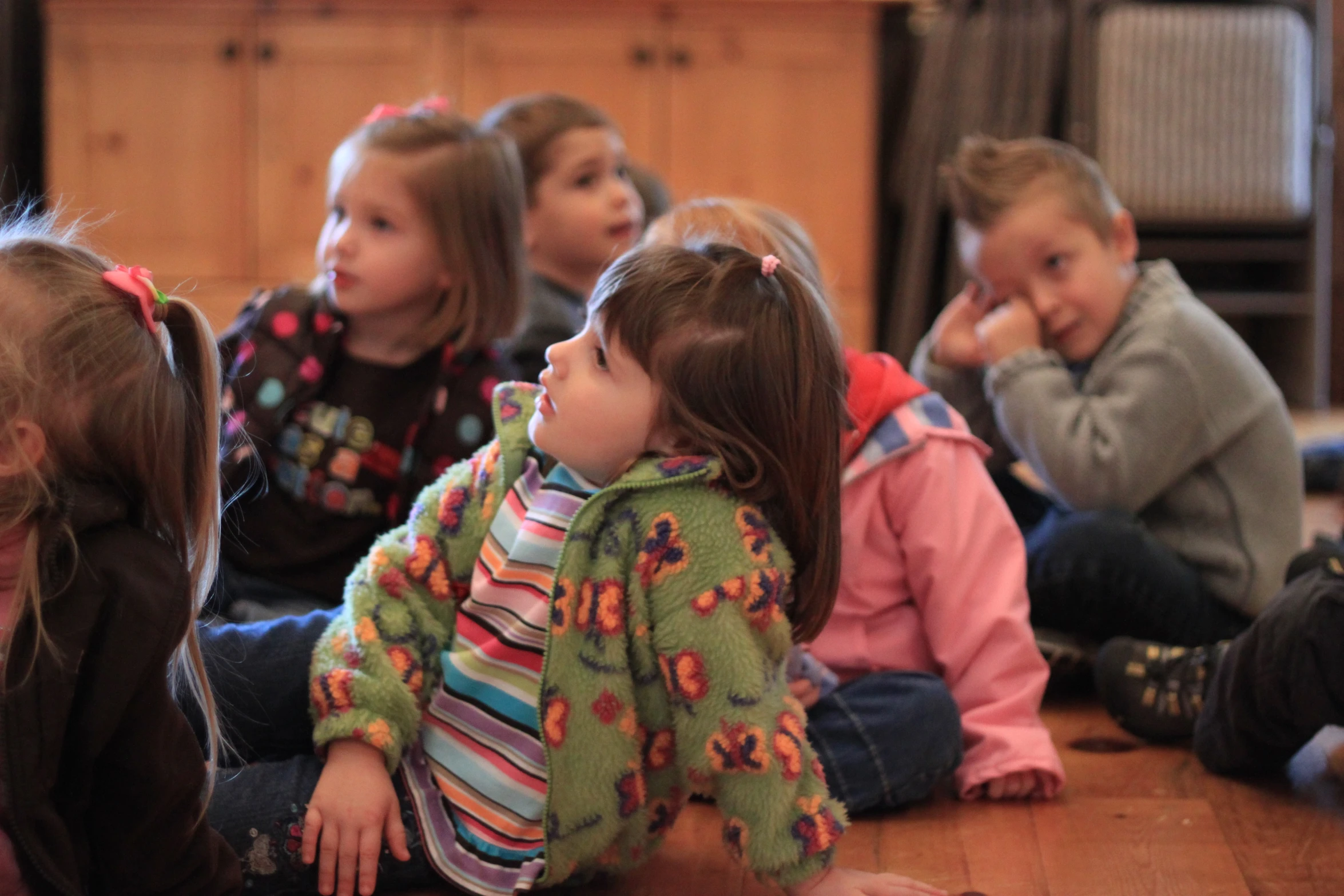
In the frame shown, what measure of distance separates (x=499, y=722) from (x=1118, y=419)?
0.80 meters

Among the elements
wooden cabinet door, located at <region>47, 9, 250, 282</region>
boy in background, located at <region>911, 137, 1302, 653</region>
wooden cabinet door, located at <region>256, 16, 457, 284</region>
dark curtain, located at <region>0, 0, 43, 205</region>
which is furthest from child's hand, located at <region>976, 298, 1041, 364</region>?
dark curtain, located at <region>0, 0, 43, 205</region>

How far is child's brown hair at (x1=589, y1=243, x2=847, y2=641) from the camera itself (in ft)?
2.93

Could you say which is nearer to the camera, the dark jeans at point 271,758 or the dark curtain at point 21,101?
the dark jeans at point 271,758

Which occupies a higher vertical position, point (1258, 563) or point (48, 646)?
point (48, 646)

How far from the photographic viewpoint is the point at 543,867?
914 mm

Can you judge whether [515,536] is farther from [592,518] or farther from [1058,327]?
[1058,327]

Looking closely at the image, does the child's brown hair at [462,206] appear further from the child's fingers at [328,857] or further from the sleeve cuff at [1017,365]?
the child's fingers at [328,857]

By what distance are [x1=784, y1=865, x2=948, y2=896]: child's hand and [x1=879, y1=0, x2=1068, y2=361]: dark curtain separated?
2.53m

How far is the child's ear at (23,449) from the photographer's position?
0.80 meters

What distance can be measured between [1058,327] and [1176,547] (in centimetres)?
27

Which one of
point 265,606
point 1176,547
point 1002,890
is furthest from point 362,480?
point 1176,547

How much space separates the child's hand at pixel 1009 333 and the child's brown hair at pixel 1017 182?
10cm

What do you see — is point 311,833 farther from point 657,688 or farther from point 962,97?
point 962,97

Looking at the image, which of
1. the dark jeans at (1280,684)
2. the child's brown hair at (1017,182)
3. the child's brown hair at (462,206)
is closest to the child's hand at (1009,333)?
the child's brown hair at (1017,182)
